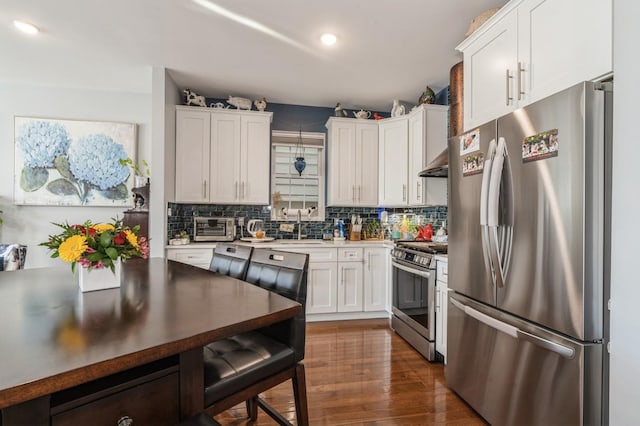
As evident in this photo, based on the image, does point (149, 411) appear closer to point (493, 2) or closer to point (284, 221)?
point (493, 2)

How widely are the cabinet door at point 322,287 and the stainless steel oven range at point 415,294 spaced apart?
2.15 ft

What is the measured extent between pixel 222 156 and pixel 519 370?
130 inches

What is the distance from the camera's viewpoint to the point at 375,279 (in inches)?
149

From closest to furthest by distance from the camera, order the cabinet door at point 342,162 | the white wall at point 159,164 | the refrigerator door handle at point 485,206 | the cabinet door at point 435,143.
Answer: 1. the refrigerator door handle at point 485,206
2. the white wall at point 159,164
3. the cabinet door at point 435,143
4. the cabinet door at point 342,162

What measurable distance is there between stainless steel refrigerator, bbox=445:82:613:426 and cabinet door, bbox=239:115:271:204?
2412 mm

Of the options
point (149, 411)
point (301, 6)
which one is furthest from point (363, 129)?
point (149, 411)

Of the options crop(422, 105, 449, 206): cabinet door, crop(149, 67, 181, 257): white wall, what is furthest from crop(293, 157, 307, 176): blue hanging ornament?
crop(149, 67, 181, 257): white wall

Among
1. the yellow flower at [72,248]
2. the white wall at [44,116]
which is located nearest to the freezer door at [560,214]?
the yellow flower at [72,248]

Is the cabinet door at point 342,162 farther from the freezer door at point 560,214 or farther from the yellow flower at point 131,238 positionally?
the yellow flower at point 131,238

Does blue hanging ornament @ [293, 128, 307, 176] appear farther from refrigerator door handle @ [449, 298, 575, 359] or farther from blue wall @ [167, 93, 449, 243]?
refrigerator door handle @ [449, 298, 575, 359]

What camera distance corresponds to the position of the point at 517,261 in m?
1.60

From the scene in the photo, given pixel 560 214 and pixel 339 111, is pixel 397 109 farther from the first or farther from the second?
pixel 560 214

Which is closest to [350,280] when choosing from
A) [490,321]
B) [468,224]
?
[468,224]

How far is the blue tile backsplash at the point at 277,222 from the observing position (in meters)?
3.79
